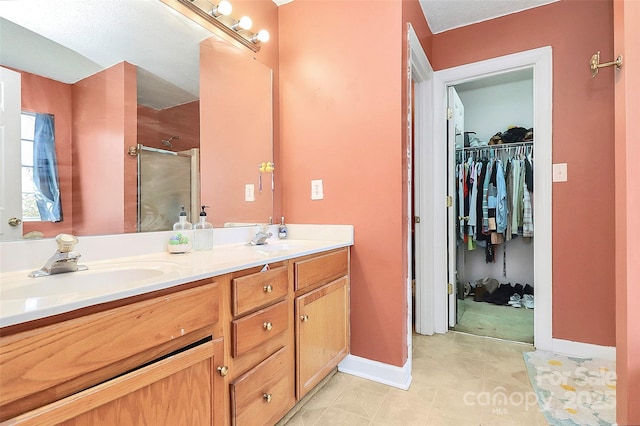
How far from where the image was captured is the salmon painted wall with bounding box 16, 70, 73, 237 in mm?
1030

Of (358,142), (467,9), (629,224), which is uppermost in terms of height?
(467,9)

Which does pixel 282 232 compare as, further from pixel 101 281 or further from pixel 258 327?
pixel 101 281

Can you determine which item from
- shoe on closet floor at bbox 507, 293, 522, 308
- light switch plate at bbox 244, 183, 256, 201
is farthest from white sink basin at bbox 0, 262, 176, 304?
shoe on closet floor at bbox 507, 293, 522, 308

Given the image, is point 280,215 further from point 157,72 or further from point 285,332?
point 157,72

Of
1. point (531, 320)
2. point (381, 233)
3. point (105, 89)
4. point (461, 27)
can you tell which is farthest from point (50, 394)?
point (531, 320)

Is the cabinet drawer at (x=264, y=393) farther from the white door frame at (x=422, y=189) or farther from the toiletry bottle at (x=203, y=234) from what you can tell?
the white door frame at (x=422, y=189)

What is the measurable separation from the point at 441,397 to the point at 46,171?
77.5 inches

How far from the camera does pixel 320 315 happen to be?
152cm

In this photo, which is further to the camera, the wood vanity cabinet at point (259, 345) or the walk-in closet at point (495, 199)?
the walk-in closet at point (495, 199)

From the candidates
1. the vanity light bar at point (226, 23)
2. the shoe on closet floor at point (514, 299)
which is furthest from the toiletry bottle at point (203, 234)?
the shoe on closet floor at point (514, 299)

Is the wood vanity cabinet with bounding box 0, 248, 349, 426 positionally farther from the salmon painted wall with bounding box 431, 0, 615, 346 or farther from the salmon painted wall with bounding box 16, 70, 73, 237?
the salmon painted wall with bounding box 431, 0, 615, 346

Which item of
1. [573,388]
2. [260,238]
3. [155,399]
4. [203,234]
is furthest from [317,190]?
[573,388]

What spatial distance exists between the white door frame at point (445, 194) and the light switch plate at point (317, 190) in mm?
924

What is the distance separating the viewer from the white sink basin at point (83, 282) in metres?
0.77
